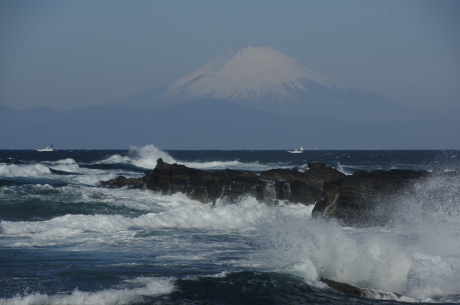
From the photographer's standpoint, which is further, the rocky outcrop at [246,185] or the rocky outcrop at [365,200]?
the rocky outcrop at [246,185]

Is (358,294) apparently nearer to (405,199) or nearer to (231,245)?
(231,245)

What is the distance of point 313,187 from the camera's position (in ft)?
92.2

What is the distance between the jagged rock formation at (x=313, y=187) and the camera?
20594mm

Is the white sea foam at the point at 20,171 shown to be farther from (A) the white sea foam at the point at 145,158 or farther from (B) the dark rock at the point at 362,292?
(B) the dark rock at the point at 362,292

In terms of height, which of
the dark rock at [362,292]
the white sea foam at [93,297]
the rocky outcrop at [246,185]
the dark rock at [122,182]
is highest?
the rocky outcrop at [246,185]

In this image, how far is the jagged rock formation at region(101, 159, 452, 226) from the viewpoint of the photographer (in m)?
20.6

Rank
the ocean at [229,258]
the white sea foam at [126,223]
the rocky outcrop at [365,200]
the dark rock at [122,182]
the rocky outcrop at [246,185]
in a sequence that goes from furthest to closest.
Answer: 1. the dark rock at [122,182]
2. the rocky outcrop at [246,185]
3. the rocky outcrop at [365,200]
4. the white sea foam at [126,223]
5. the ocean at [229,258]

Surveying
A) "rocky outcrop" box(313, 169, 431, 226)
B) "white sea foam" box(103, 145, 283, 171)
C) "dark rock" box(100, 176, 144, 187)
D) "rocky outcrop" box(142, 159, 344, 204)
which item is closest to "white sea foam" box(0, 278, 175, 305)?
"rocky outcrop" box(313, 169, 431, 226)

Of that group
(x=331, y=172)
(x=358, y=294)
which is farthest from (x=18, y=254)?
(x=331, y=172)

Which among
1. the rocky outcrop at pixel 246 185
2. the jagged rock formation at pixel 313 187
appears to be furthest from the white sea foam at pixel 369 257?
the rocky outcrop at pixel 246 185

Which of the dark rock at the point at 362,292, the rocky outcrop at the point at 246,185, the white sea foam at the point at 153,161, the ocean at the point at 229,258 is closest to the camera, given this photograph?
the dark rock at the point at 362,292

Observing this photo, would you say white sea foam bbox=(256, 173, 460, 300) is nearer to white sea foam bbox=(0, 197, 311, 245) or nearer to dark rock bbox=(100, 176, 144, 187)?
→ white sea foam bbox=(0, 197, 311, 245)

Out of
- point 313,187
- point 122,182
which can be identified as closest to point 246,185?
point 313,187

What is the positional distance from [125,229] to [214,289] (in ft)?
28.5
